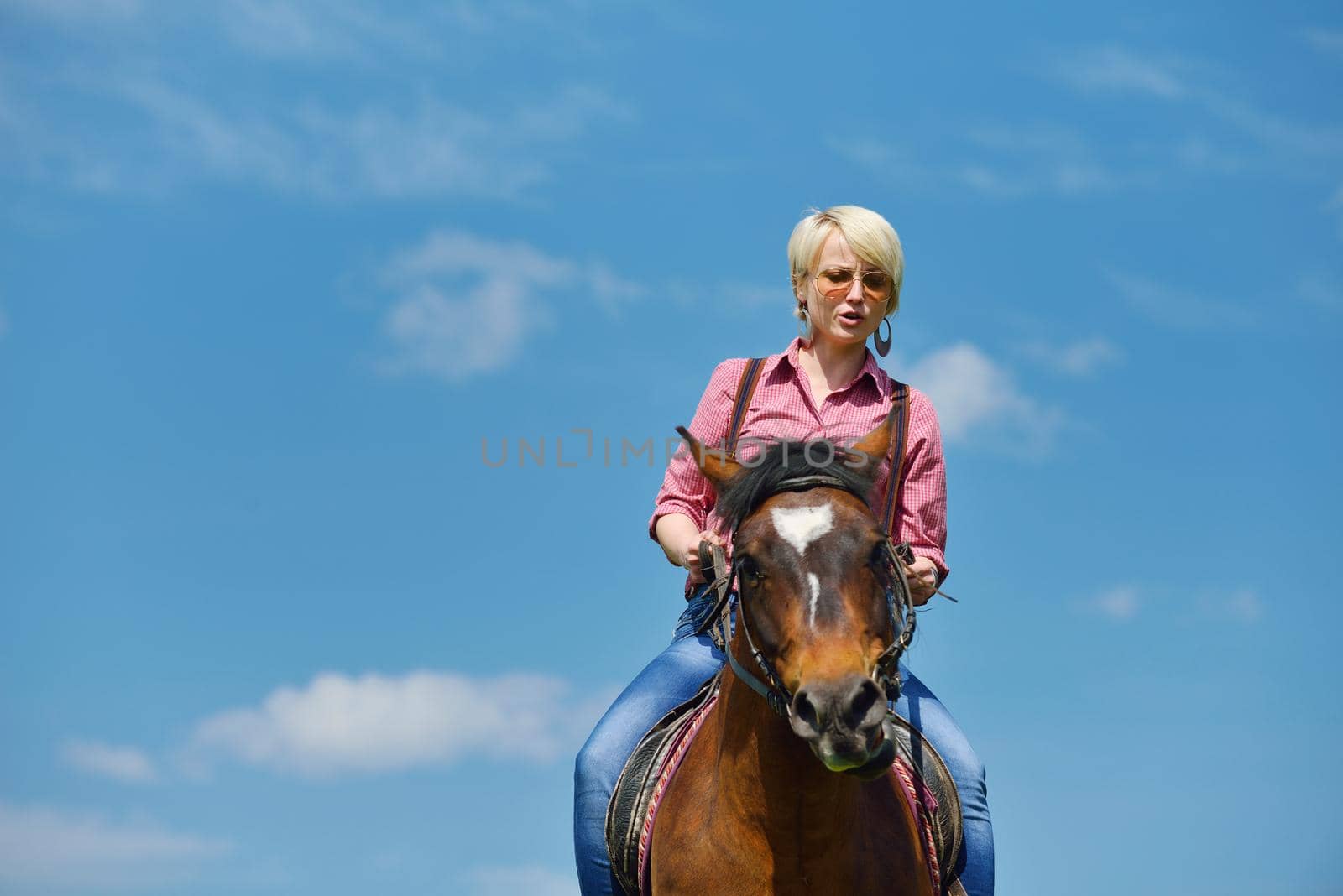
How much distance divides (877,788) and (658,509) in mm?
2206

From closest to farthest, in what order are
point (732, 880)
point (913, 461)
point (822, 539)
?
1. point (822, 539)
2. point (732, 880)
3. point (913, 461)

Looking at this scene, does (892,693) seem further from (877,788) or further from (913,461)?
(913,461)

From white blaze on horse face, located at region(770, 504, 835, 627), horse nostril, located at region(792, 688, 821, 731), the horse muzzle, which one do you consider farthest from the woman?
the horse muzzle

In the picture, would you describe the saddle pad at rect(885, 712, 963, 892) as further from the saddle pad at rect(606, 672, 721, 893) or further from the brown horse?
the saddle pad at rect(606, 672, 721, 893)

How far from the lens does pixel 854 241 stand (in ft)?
25.5

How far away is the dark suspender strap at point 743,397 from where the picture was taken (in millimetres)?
7773

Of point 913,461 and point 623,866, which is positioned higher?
point 913,461

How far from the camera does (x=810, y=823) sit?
226 inches

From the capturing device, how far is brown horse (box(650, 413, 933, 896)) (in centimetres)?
514

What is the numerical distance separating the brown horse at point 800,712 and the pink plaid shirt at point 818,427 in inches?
Result: 49.1

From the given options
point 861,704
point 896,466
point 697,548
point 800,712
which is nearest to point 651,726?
point 697,548

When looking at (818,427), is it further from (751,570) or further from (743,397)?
(751,570)

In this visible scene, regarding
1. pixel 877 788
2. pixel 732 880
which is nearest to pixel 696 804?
pixel 732 880

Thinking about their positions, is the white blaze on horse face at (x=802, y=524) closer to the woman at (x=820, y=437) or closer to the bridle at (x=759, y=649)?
the bridle at (x=759, y=649)
